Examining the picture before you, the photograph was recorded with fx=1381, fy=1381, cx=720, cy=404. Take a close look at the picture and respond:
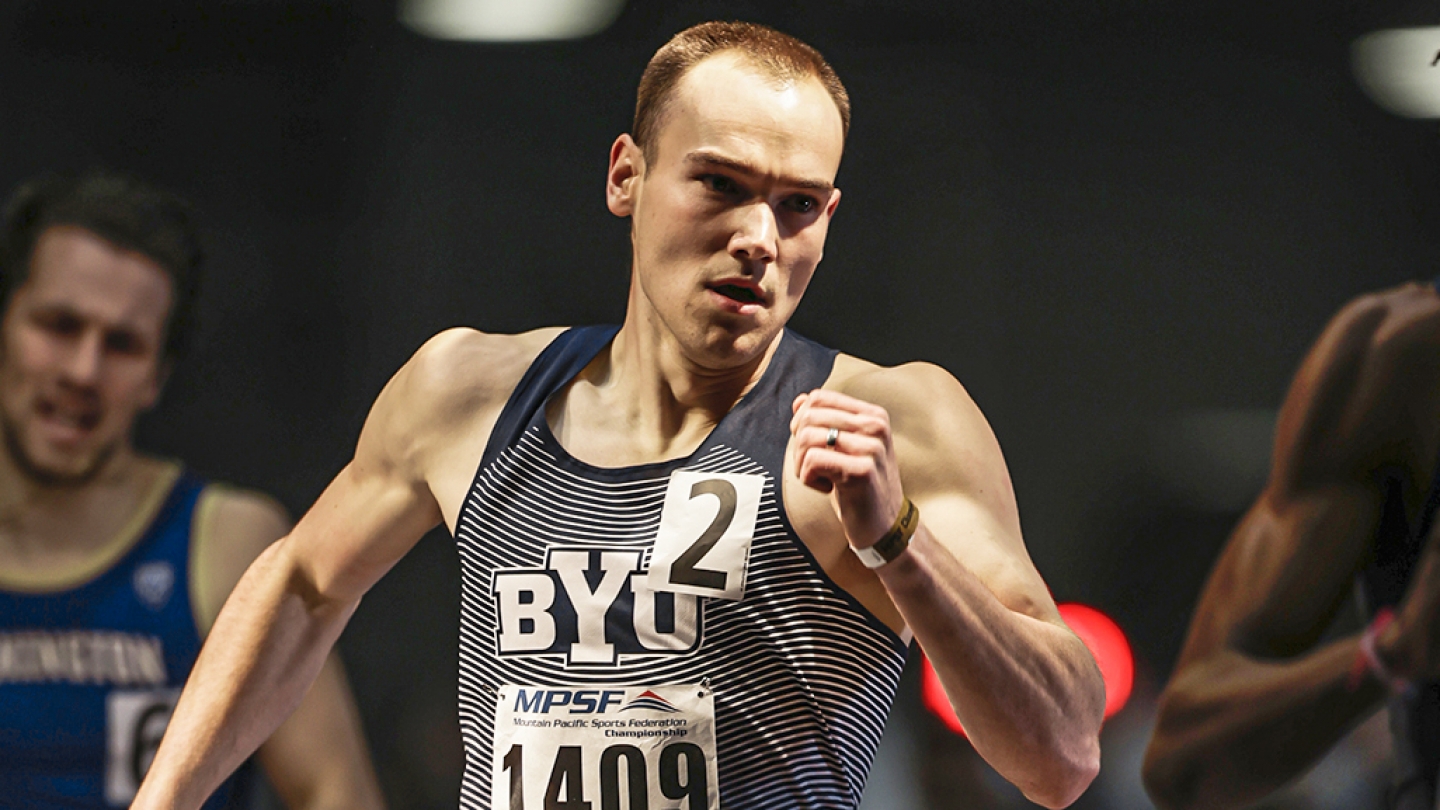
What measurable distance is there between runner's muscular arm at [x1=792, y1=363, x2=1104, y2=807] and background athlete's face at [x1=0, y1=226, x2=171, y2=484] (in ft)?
5.86

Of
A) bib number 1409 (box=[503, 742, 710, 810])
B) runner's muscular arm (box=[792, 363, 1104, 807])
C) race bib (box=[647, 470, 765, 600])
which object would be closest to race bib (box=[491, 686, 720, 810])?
bib number 1409 (box=[503, 742, 710, 810])

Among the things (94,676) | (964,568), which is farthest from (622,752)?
(94,676)

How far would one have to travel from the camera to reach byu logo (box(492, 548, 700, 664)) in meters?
1.76

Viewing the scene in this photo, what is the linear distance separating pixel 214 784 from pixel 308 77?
5.42 ft

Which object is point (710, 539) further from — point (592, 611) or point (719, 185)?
point (719, 185)

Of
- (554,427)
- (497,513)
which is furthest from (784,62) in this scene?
(497,513)

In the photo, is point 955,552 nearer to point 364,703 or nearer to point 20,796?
point 364,703

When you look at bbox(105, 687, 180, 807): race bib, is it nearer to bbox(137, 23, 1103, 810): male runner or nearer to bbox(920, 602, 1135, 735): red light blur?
bbox(137, 23, 1103, 810): male runner

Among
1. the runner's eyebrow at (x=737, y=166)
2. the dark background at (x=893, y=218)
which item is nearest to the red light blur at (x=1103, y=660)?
the dark background at (x=893, y=218)

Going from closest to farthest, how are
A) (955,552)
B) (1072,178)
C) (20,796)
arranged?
(955,552), (20,796), (1072,178)

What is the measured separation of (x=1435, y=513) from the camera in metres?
2.51

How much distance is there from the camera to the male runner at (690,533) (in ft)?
5.69

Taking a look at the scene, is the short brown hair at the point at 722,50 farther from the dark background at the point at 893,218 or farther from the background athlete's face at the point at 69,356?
the background athlete's face at the point at 69,356

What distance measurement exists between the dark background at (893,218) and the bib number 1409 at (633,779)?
4.14ft
